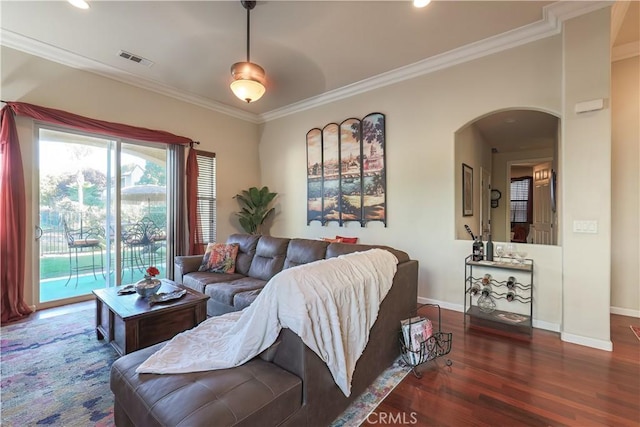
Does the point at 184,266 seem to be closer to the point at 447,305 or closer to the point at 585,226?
the point at 447,305

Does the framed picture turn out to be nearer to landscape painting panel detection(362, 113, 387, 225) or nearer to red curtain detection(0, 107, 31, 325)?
landscape painting panel detection(362, 113, 387, 225)

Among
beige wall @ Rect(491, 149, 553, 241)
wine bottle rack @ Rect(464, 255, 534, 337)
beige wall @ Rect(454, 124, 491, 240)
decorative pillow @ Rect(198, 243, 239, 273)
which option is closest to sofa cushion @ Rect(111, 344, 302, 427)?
decorative pillow @ Rect(198, 243, 239, 273)

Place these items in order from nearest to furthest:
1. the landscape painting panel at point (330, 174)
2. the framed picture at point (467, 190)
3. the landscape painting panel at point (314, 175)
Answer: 1. the framed picture at point (467, 190)
2. the landscape painting panel at point (330, 174)
3. the landscape painting panel at point (314, 175)

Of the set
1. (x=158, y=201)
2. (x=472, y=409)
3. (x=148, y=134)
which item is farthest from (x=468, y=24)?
(x=158, y=201)

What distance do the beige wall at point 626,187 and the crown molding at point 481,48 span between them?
1.32m

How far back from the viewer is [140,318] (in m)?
2.23

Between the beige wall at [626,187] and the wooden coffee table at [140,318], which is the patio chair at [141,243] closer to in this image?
the wooden coffee table at [140,318]

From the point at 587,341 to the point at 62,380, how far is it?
4509mm

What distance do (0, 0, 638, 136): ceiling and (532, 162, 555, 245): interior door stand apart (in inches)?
150

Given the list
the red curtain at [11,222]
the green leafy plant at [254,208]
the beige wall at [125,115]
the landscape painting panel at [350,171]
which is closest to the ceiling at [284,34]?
the beige wall at [125,115]

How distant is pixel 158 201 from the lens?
4.71 meters

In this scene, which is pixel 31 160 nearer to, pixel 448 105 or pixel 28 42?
pixel 28 42

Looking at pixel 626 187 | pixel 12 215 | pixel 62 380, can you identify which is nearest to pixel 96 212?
pixel 12 215

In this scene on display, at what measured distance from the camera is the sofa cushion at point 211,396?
1.12 m
